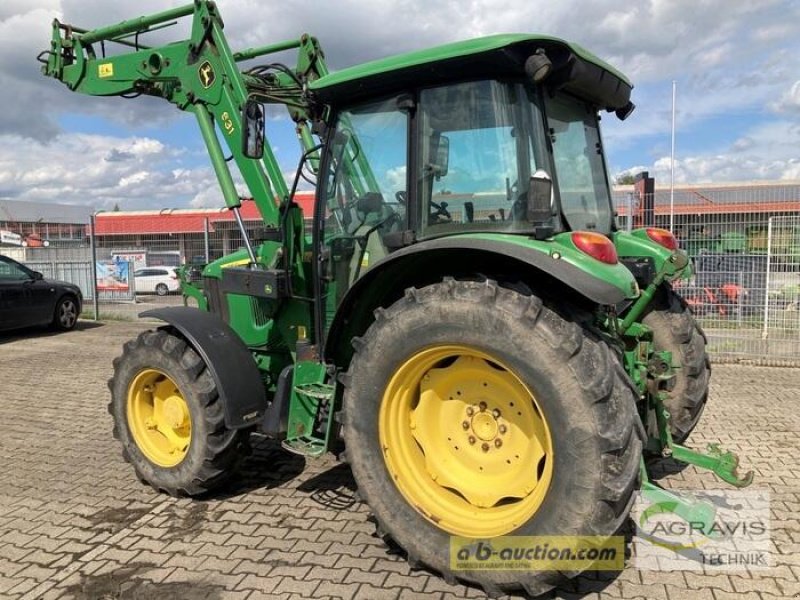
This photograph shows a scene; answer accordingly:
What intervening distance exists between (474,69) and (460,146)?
0.39m

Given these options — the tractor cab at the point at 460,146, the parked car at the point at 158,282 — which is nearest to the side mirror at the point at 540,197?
the tractor cab at the point at 460,146

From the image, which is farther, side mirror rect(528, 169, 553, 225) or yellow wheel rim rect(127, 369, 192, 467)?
yellow wheel rim rect(127, 369, 192, 467)

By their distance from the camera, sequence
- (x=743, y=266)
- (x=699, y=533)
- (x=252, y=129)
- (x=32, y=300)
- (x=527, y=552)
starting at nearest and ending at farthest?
(x=527, y=552)
(x=699, y=533)
(x=252, y=129)
(x=743, y=266)
(x=32, y=300)

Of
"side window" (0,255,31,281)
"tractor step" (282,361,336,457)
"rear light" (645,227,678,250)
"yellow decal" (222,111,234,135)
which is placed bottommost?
"tractor step" (282,361,336,457)

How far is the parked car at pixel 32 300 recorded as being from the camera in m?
11.5

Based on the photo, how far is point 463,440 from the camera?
3.27m

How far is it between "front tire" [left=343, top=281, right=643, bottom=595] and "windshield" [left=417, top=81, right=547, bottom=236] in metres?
0.51

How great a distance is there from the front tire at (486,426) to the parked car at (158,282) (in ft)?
69.9

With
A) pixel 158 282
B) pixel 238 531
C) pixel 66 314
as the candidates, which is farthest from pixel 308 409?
pixel 158 282

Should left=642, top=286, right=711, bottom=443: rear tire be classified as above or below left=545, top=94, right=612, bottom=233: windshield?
below

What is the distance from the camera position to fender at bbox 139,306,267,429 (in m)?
3.95

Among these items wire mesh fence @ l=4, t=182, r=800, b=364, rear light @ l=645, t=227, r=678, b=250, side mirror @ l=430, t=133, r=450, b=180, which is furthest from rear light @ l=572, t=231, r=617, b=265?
wire mesh fence @ l=4, t=182, r=800, b=364

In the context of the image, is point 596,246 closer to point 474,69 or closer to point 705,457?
point 474,69

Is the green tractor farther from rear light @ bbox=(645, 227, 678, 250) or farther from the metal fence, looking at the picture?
the metal fence
